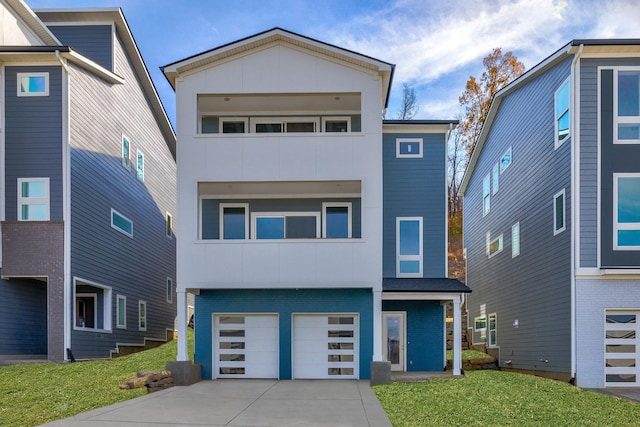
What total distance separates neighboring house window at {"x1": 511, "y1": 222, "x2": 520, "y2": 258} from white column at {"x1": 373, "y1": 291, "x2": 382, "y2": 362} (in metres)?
6.45

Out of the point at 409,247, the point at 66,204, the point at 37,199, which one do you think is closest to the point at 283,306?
the point at 409,247

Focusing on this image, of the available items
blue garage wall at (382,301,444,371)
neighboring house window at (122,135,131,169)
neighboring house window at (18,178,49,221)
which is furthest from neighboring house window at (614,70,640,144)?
neighboring house window at (122,135,131,169)

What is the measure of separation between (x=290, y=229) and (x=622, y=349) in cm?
894

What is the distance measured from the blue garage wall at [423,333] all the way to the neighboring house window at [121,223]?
405 inches

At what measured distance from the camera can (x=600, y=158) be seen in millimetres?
12359

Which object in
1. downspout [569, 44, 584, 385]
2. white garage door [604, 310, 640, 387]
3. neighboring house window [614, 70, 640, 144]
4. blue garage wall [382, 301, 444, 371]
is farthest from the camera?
blue garage wall [382, 301, 444, 371]

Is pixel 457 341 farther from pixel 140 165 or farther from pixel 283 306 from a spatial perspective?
pixel 140 165

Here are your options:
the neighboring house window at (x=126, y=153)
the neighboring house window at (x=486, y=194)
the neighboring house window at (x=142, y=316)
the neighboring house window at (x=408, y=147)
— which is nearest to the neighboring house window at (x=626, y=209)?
the neighboring house window at (x=408, y=147)

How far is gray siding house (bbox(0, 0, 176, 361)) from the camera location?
14602 mm

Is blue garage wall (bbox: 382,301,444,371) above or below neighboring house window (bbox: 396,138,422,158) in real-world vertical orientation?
below

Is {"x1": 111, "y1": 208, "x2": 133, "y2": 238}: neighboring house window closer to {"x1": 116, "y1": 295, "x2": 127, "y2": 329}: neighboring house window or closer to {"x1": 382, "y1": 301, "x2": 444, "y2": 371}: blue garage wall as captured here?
{"x1": 116, "y1": 295, "x2": 127, "y2": 329}: neighboring house window

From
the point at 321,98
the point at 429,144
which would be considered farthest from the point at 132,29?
the point at 429,144

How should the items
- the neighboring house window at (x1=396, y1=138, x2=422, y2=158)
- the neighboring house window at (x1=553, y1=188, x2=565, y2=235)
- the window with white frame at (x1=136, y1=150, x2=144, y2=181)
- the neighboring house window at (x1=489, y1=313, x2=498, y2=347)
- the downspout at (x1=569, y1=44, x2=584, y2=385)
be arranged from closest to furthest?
the downspout at (x1=569, y1=44, x2=584, y2=385) → the neighboring house window at (x1=553, y1=188, x2=565, y2=235) → the neighboring house window at (x1=396, y1=138, x2=422, y2=158) → the neighboring house window at (x1=489, y1=313, x2=498, y2=347) → the window with white frame at (x1=136, y1=150, x2=144, y2=181)

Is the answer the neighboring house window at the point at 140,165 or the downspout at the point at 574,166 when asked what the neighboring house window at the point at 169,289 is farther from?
the downspout at the point at 574,166
